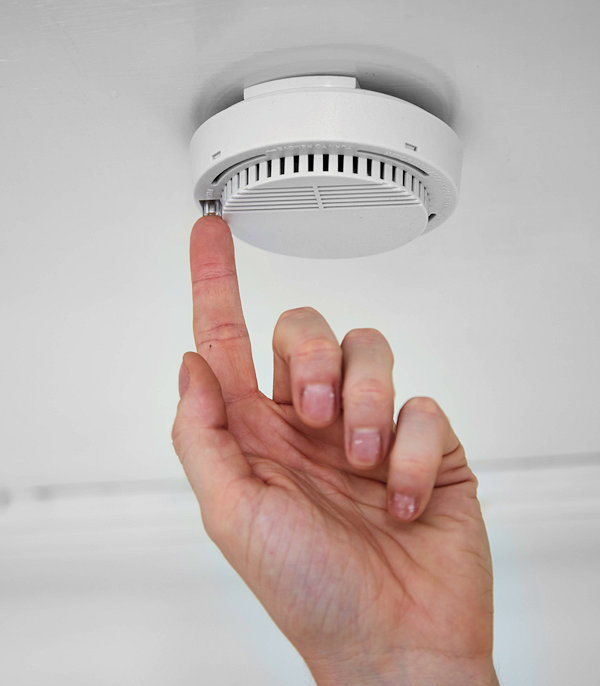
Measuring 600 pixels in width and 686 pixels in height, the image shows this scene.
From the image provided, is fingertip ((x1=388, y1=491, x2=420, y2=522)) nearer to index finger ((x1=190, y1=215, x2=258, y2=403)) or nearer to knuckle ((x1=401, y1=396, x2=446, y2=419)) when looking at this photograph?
knuckle ((x1=401, y1=396, x2=446, y2=419))

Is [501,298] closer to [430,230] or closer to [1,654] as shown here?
[430,230]

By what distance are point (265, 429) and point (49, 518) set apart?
79 cm

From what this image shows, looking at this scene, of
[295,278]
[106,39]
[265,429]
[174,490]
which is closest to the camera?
[106,39]

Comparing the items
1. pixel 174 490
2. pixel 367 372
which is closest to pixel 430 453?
pixel 367 372

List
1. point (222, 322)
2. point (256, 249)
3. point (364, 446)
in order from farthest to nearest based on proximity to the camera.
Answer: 1. point (256, 249)
2. point (222, 322)
3. point (364, 446)

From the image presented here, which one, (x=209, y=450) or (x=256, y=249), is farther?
(x=256, y=249)

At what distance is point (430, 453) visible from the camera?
1.56 feet

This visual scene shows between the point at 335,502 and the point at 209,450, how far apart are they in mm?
108

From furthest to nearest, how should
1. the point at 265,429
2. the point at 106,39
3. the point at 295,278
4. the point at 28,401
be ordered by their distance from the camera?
1. the point at 28,401
2. the point at 295,278
3. the point at 265,429
4. the point at 106,39

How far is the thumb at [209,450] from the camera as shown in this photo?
492mm

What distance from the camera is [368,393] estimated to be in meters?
0.46

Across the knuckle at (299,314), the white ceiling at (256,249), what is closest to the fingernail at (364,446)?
the knuckle at (299,314)

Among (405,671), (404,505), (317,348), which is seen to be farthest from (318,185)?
(405,671)

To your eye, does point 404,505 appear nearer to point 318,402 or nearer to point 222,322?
point 318,402
